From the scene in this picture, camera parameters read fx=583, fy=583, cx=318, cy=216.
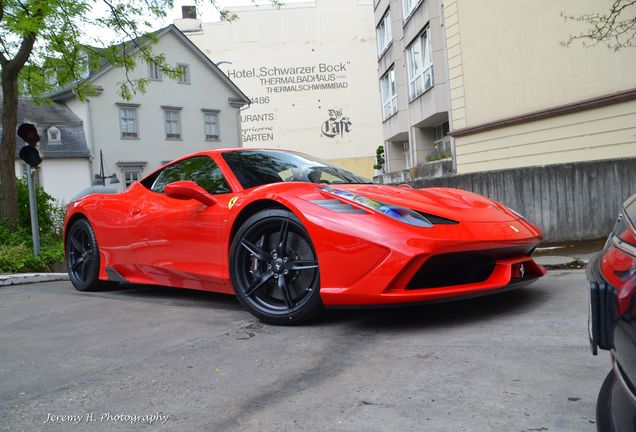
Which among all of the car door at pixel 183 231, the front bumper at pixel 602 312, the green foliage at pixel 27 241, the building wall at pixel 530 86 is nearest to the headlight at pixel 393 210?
the car door at pixel 183 231

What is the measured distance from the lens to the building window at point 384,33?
25.3m

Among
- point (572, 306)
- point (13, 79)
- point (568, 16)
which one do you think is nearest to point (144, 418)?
point (572, 306)

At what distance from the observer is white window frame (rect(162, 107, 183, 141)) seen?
35.3 meters

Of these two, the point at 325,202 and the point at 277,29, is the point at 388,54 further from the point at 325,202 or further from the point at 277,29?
the point at 277,29

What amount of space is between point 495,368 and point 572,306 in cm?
143

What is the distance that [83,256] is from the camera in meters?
5.82

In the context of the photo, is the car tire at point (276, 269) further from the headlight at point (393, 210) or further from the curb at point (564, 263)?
the curb at point (564, 263)

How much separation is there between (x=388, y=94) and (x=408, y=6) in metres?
5.88

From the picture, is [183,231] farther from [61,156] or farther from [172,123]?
[172,123]

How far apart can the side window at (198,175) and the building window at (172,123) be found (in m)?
31.6

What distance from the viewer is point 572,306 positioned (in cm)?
372

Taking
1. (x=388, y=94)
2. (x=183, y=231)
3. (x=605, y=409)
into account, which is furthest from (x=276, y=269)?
(x=388, y=94)

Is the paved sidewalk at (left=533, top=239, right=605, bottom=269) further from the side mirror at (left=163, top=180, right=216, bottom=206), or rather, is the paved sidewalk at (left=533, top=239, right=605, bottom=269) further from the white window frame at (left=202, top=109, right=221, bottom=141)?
the white window frame at (left=202, top=109, right=221, bottom=141)

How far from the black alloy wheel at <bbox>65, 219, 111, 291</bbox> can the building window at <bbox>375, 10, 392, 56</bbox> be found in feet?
68.9
